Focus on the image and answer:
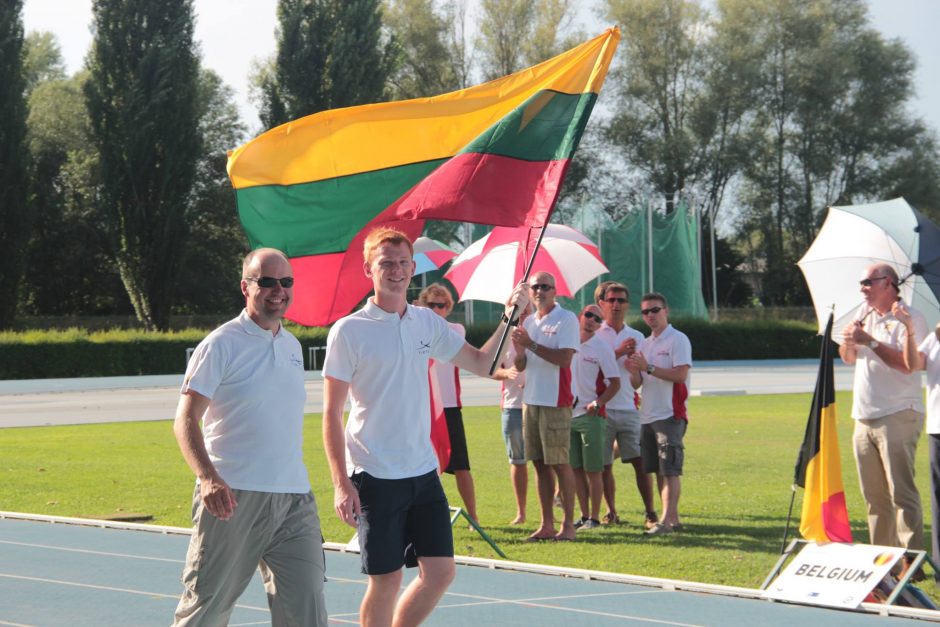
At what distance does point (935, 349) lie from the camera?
840 centimetres

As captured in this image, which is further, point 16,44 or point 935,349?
point 16,44

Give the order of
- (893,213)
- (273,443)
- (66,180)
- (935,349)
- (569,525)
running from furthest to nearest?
(66,180)
(569,525)
(893,213)
(935,349)
(273,443)

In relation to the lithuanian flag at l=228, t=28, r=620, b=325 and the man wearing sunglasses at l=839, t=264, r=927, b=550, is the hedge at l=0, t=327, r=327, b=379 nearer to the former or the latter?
the lithuanian flag at l=228, t=28, r=620, b=325

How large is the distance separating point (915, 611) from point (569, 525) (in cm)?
366

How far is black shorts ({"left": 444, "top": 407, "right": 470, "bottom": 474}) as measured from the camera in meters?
10.9

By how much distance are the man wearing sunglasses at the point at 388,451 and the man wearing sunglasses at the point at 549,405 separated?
4726 millimetres

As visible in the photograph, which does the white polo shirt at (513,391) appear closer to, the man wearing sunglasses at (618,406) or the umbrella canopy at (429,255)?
the man wearing sunglasses at (618,406)

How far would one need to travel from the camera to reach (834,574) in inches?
315

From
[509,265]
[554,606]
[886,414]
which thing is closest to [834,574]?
[886,414]

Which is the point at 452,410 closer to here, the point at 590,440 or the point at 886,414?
the point at 590,440

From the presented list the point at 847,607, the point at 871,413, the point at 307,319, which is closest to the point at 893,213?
the point at 871,413

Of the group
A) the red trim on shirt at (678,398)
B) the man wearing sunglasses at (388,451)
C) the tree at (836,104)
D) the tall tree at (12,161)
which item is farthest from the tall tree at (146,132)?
the man wearing sunglasses at (388,451)

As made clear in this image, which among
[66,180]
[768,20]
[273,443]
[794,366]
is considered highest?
[768,20]

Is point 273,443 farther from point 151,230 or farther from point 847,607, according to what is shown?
point 151,230
